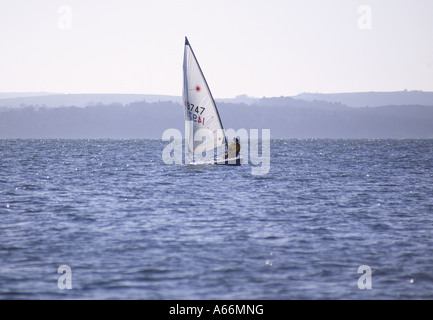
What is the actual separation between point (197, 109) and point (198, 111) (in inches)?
7.3

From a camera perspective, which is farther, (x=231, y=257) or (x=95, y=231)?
(x=95, y=231)

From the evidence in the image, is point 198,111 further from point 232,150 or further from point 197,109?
point 232,150

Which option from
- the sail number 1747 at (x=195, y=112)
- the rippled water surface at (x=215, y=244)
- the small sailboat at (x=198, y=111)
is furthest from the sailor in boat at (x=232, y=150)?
the rippled water surface at (x=215, y=244)

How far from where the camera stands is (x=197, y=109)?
148 feet

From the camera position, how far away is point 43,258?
56.1 feet

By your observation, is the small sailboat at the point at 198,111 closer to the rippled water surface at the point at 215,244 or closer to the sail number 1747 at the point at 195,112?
the sail number 1747 at the point at 195,112

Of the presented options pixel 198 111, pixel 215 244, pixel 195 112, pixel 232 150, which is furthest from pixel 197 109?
pixel 215 244

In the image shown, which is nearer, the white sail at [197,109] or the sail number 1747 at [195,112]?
the white sail at [197,109]

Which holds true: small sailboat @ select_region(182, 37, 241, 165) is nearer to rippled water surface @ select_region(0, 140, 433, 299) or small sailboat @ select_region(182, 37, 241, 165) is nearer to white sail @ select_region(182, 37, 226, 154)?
white sail @ select_region(182, 37, 226, 154)

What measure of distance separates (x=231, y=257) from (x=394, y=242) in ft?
20.7

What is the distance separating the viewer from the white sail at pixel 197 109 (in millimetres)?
43969

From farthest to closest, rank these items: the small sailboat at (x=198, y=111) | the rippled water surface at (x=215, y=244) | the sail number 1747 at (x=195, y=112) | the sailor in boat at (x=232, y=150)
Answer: the sailor in boat at (x=232, y=150)
the sail number 1747 at (x=195, y=112)
the small sailboat at (x=198, y=111)
the rippled water surface at (x=215, y=244)
